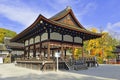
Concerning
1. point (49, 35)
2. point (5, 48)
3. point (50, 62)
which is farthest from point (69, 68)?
point (5, 48)

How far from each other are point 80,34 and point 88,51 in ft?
67.3

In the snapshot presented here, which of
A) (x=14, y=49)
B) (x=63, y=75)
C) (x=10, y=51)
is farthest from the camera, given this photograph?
(x=14, y=49)

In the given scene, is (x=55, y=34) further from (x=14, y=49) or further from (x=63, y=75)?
(x=14, y=49)

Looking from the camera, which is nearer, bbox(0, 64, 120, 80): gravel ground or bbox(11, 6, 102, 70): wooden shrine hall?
bbox(0, 64, 120, 80): gravel ground

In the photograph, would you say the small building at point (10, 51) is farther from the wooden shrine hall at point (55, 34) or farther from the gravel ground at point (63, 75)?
the gravel ground at point (63, 75)

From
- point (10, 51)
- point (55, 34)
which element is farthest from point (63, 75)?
point (10, 51)

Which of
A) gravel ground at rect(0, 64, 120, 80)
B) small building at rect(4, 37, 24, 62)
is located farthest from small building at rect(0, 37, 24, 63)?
gravel ground at rect(0, 64, 120, 80)

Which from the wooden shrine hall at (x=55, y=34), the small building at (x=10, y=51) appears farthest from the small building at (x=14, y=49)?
the wooden shrine hall at (x=55, y=34)

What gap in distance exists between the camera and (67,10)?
25.4 meters

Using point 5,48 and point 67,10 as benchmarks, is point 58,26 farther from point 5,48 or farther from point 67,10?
point 5,48

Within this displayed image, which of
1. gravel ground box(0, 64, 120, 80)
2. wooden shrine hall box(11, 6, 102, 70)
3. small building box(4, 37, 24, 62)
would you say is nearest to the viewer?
gravel ground box(0, 64, 120, 80)

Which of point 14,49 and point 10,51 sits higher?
point 14,49

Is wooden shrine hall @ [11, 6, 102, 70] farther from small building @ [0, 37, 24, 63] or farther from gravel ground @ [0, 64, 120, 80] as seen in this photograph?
small building @ [0, 37, 24, 63]

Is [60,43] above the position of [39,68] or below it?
above
